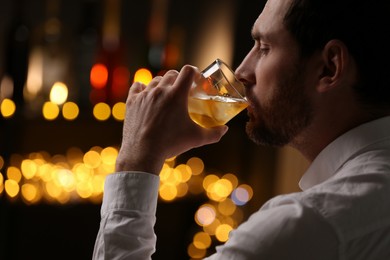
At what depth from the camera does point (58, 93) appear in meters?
2.31

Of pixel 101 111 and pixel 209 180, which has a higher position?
pixel 101 111

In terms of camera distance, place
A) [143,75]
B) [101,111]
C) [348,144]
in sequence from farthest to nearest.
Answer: [143,75]
[101,111]
[348,144]

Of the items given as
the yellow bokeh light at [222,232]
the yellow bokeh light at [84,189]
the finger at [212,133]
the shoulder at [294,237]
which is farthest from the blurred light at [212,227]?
the shoulder at [294,237]

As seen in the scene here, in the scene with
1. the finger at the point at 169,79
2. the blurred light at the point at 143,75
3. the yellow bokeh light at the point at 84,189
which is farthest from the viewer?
the blurred light at the point at 143,75

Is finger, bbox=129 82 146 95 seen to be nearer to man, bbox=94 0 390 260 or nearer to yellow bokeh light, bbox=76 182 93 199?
man, bbox=94 0 390 260

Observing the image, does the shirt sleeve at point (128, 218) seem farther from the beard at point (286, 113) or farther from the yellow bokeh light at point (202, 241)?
the yellow bokeh light at point (202, 241)

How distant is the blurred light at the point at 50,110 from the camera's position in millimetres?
2262

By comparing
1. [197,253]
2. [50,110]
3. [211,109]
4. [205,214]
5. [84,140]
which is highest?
[211,109]

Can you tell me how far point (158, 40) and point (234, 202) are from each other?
21.6 inches

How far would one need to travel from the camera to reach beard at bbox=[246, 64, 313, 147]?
1.03 meters

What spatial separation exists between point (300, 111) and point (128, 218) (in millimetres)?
259

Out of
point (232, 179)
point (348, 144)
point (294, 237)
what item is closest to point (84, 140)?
point (232, 179)

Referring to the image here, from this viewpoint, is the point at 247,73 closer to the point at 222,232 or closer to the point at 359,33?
the point at 359,33

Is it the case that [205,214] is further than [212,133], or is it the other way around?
[205,214]
